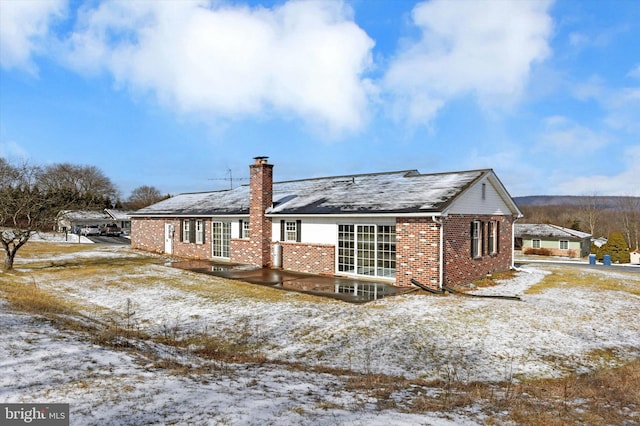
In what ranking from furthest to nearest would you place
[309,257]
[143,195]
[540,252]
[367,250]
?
[143,195] < [540,252] < [309,257] < [367,250]

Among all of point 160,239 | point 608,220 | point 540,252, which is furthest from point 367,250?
point 608,220

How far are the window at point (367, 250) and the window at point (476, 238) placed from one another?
3649mm

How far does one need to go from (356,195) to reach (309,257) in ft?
12.0

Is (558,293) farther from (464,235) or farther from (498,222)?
(498,222)

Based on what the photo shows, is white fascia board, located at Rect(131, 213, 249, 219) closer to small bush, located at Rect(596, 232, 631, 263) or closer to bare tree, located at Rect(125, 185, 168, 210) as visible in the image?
small bush, located at Rect(596, 232, 631, 263)

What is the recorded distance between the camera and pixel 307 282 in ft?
51.1

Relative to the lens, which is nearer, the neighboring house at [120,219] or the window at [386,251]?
the window at [386,251]

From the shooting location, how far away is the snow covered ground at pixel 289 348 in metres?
4.83

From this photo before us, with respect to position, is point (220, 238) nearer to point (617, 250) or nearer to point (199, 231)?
point (199, 231)

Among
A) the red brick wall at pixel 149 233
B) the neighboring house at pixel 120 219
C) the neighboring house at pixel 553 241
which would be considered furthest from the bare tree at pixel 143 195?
the neighboring house at pixel 553 241

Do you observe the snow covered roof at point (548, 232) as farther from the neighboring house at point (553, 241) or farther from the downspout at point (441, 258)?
the downspout at point (441, 258)

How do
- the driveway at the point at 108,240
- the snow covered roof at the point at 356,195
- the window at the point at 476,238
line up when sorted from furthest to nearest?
1. the driveway at the point at 108,240
2. the window at the point at 476,238
3. the snow covered roof at the point at 356,195

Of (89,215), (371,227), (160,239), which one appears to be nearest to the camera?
(371,227)

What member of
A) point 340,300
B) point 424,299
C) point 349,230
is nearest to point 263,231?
point 349,230
